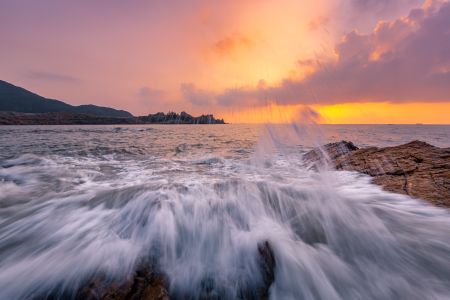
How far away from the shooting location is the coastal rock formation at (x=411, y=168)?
468 cm

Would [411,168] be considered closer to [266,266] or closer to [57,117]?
[266,266]

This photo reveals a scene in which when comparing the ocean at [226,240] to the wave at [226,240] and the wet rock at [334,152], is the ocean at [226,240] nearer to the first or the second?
the wave at [226,240]

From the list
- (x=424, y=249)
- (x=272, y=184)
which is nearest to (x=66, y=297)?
(x=424, y=249)

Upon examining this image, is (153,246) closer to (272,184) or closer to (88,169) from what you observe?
(272,184)

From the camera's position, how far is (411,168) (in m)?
5.93

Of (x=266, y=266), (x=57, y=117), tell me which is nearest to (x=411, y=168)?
(x=266, y=266)

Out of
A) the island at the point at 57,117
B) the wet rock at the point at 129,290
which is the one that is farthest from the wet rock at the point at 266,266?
the island at the point at 57,117

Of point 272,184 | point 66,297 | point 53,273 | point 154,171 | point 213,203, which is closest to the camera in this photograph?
point 66,297

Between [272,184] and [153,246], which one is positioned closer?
[153,246]

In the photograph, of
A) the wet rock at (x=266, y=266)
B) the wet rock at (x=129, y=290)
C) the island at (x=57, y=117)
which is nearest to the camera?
the wet rock at (x=129, y=290)

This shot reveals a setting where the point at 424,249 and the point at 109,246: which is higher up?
the point at 424,249

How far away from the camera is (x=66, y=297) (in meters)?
2.29

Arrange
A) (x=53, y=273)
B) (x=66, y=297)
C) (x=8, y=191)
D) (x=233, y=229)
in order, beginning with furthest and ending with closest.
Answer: (x=8, y=191)
(x=233, y=229)
(x=53, y=273)
(x=66, y=297)

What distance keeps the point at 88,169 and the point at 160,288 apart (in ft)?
25.4
